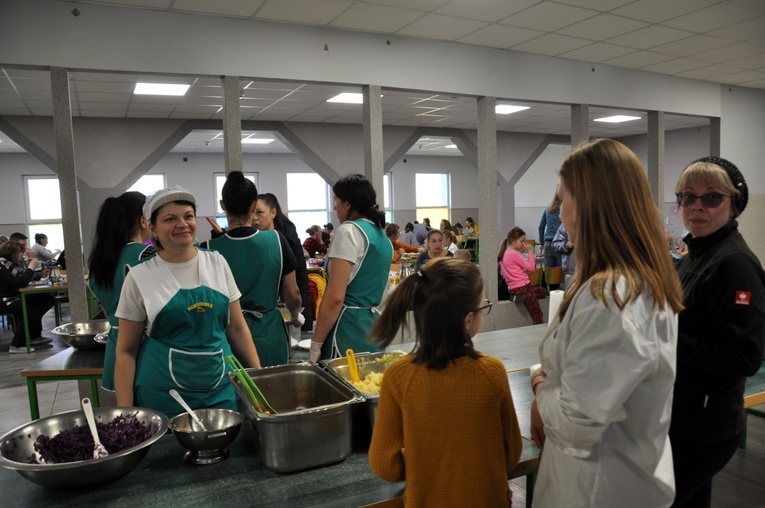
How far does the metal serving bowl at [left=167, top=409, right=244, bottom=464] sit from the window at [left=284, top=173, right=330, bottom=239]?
1265cm

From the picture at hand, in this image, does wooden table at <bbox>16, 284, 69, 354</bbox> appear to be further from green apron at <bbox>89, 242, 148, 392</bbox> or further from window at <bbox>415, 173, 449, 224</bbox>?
window at <bbox>415, 173, 449, 224</bbox>

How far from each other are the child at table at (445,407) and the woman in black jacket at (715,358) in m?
0.60

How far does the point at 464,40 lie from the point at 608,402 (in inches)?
187

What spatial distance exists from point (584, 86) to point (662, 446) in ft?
18.9

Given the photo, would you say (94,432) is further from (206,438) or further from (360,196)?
(360,196)

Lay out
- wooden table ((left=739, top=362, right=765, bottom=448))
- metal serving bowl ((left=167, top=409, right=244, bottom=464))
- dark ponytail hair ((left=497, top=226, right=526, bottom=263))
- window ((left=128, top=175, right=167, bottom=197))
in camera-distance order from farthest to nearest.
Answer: window ((left=128, top=175, right=167, bottom=197))
dark ponytail hair ((left=497, top=226, right=526, bottom=263))
wooden table ((left=739, top=362, right=765, bottom=448))
metal serving bowl ((left=167, top=409, right=244, bottom=464))

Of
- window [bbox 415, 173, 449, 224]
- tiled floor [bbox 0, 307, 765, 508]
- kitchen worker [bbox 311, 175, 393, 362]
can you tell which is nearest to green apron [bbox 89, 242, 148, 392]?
kitchen worker [bbox 311, 175, 393, 362]

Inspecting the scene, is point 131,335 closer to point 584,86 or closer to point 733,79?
point 584,86

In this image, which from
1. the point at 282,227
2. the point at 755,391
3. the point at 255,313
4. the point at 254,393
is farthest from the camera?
the point at 282,227

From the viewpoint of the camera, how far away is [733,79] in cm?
707

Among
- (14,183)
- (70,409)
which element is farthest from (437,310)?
(14,183)

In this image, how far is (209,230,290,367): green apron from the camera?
7.68ft

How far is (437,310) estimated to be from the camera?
1.16 meters

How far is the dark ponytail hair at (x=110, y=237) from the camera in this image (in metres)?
2.34
